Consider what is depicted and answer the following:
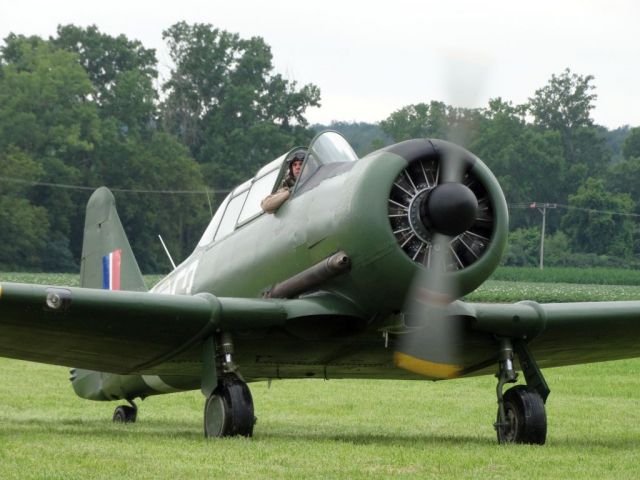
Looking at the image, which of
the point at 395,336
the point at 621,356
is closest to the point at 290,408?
the point at 621,356

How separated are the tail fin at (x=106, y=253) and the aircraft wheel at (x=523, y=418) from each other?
5505 mm

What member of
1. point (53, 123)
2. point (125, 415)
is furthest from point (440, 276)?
point (53, 123)

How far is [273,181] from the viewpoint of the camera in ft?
38.5

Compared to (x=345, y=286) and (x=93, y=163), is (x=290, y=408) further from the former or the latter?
(x=93, y=163)

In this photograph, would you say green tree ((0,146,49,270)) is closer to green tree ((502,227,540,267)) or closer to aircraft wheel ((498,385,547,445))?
green tree ((502,227,540,267))

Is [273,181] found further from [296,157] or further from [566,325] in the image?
[566,325]

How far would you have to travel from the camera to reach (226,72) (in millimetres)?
93688

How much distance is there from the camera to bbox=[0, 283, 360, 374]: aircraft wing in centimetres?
1027

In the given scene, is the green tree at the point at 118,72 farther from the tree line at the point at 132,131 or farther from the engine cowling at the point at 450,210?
the engine cowling at the point at 450,210

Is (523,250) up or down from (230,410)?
down

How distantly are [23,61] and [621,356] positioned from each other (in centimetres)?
7919

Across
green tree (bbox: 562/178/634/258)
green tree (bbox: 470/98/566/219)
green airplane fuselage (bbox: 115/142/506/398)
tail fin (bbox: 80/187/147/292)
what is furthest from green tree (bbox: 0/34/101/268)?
green airplane fuselage (bbox: 115/142/506/398)

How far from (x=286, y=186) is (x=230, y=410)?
2.24m

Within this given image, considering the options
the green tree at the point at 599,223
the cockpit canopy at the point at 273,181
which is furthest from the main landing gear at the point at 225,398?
the green tree at the point at 599,223
